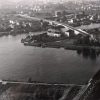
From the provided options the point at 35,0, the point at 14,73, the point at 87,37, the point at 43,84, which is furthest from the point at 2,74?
the point at 35,0

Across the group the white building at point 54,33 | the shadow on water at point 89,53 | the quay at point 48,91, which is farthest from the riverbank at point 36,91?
the white building at point 54,33

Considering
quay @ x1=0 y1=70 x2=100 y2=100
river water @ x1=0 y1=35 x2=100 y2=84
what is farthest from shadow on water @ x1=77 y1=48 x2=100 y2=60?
quay @ x1=0 y1=70 x2=100 y2=100

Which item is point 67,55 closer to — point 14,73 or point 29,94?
point 14,73

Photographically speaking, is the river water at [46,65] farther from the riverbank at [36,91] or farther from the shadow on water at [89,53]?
the riverbank at [36,91]

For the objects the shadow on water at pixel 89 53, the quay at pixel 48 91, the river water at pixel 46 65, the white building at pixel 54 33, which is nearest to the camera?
the quay at pixel 48 91

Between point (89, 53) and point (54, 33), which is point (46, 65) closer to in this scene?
point (89, 53)

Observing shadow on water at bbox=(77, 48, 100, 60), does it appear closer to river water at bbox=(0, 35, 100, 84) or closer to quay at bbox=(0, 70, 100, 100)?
river water at bbox=(0, 35, 100, 84)
